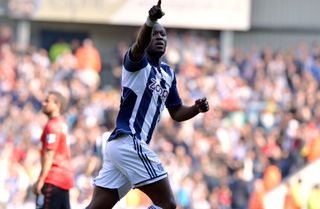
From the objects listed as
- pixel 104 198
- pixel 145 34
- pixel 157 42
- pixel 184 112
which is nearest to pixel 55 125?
pixel 184 112

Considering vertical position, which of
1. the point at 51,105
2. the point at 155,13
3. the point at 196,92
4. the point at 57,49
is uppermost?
the point at 57,49

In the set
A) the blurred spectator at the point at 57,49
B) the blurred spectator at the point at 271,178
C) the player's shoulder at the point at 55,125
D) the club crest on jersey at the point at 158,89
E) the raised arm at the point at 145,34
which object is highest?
the blurred spectator at the point at 57,49

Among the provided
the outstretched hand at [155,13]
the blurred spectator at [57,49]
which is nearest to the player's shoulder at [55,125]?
the outstretched hand at [155,13]

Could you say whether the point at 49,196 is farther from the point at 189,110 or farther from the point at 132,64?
the point at 132,64

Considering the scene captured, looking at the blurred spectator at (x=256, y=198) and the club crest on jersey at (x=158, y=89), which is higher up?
the club crest on jersey at (x=158, y=89)

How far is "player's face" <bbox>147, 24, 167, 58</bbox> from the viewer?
31.3 ft

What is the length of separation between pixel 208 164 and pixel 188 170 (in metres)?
0.84

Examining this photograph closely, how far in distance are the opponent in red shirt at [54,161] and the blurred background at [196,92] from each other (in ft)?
4.89

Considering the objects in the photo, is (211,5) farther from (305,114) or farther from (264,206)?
(264,206)

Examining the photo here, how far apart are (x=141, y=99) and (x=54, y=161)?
3.17 metres

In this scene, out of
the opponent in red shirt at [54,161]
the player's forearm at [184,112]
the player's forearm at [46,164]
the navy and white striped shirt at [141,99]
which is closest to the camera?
the navy and white striped shirt at [141,99]

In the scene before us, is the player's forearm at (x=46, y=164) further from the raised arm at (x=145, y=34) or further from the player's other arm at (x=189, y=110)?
the raised arm at (x=145, y=34)

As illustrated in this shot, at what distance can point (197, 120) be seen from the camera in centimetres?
2227

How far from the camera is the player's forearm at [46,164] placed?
1212cm
